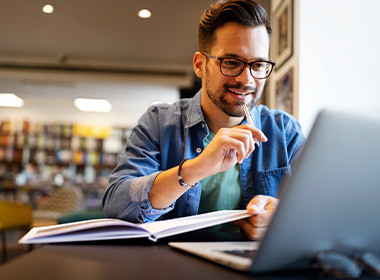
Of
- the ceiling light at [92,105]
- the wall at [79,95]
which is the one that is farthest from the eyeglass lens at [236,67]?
the ceiling light at [92,105]

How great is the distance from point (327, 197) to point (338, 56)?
149 centimetres

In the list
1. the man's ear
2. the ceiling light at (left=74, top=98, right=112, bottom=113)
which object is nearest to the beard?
the man's ear

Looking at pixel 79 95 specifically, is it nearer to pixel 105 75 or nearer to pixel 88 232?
pixel 105 75

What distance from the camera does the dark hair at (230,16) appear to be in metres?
1.07

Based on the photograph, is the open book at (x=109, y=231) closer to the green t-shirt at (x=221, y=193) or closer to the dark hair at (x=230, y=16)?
the green t-shirt at (x=221, y=193)

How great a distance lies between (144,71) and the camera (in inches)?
218

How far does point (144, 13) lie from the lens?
2.68 m

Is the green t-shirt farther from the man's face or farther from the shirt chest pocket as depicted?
the man's face

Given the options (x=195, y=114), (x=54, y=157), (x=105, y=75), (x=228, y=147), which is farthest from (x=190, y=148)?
(x=54, y=157)

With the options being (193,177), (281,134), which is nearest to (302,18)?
(281,134)

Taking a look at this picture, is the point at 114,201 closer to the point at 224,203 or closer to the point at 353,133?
the point at 224,203

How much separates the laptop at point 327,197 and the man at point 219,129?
49 centimetres

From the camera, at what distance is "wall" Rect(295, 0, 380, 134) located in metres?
1.64

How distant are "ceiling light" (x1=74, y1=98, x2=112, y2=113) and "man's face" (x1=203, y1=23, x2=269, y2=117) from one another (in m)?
6.27
